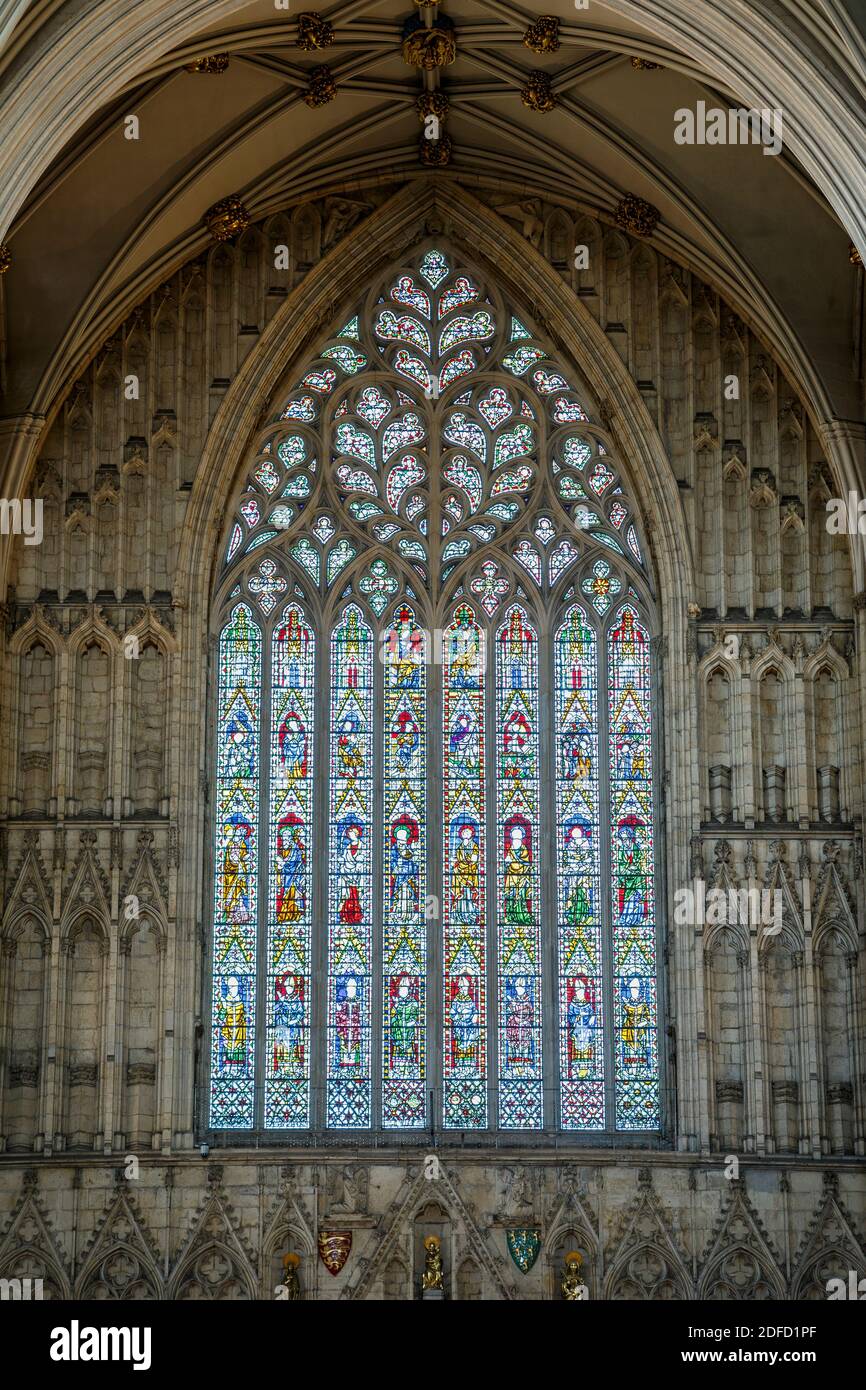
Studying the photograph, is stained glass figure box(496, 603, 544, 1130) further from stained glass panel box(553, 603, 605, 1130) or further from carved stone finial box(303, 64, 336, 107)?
carved stone finial box(303, 64, 336, 107)

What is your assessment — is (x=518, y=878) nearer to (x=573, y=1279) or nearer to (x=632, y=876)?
(x=632, y=876)

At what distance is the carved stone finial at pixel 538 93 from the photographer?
1847 centimetres

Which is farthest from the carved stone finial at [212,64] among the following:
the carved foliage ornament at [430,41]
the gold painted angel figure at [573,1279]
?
the gold painted angel figure at [573,1279]

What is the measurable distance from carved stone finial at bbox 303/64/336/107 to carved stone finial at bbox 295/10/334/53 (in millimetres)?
476

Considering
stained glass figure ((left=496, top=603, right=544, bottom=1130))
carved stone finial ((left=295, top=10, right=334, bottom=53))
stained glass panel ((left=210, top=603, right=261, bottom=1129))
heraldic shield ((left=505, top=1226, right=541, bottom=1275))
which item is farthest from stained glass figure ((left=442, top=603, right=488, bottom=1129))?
carved stone finial ((left=295, top=10, right=334, bottom=53))

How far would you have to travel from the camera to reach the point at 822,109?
15086 millimetres

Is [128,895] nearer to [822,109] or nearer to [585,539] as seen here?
[585,539]

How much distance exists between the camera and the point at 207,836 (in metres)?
19.0

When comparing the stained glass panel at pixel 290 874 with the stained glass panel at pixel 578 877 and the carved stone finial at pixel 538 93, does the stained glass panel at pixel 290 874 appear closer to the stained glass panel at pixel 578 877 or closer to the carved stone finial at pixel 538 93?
the stained glass panel at pixel 578 877

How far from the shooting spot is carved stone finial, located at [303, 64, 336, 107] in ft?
60.2

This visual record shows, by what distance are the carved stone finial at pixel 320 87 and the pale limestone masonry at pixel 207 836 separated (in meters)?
1.81

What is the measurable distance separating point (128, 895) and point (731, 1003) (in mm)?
5429

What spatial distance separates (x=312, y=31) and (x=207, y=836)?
279 inches

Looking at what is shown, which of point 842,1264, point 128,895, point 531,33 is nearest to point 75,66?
point 531,33
